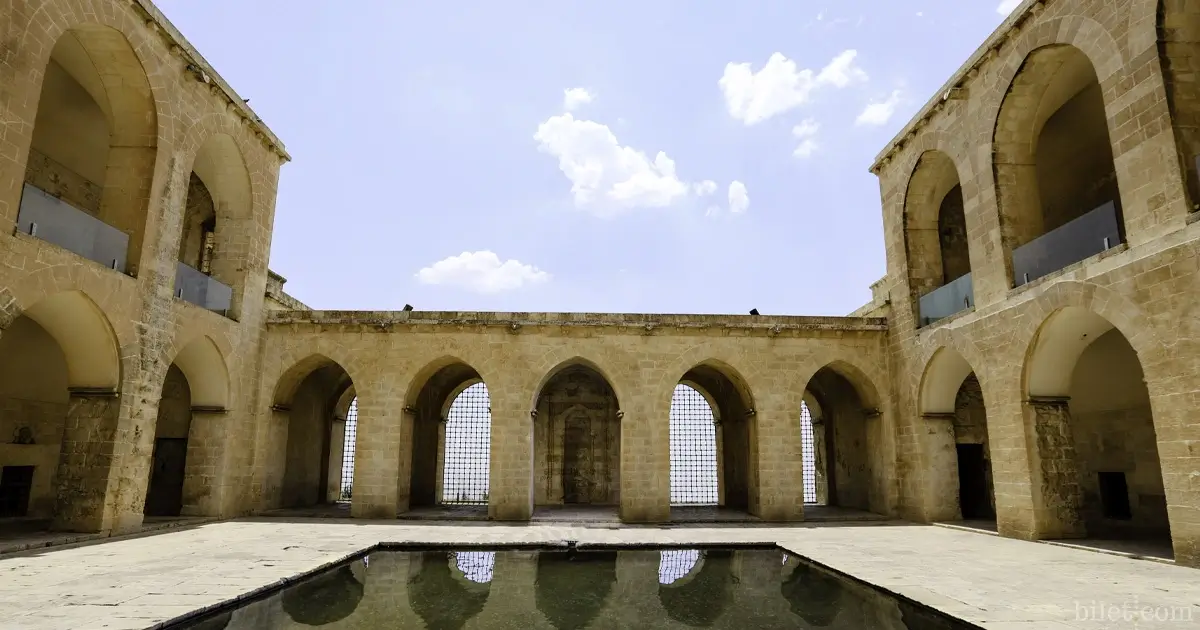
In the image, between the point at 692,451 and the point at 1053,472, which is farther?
the point at 692,451

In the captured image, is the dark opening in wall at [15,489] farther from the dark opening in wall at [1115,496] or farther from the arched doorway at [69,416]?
the dark opening in wall at [1115,496]

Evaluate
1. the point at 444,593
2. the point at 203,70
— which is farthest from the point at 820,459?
the point at 203,70

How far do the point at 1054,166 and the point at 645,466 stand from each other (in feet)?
35.0

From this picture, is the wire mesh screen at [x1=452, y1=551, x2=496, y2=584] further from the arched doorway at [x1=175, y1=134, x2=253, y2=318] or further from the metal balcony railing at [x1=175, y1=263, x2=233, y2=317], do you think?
the arched doorway at [x1=175, y1=134, x2=253, y2=318]

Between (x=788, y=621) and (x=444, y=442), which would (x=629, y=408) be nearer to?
(x=444, y=442)

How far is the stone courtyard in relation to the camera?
27.4ft

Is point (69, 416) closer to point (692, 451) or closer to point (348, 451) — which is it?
point (348, 451)

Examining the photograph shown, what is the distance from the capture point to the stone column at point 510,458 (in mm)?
14023

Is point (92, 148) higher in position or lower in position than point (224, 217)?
higher

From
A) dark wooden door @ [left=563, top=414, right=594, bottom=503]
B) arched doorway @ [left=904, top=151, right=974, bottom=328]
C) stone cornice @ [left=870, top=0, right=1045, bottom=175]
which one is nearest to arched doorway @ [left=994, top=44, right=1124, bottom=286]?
stone cornice @ [left=870, top=0, right=1045, bottom=175]

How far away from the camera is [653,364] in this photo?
14.7m

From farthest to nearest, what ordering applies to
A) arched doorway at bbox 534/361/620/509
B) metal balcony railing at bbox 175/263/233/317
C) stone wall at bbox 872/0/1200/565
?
arched doorway at bbox 534/361/620/509 < metal balcony railing at bbox 175/263/233/317 < stone wall at bbox 872/0/1200/565

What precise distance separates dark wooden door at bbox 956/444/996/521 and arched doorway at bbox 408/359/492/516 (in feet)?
38.8

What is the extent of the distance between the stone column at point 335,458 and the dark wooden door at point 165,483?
4260mm
